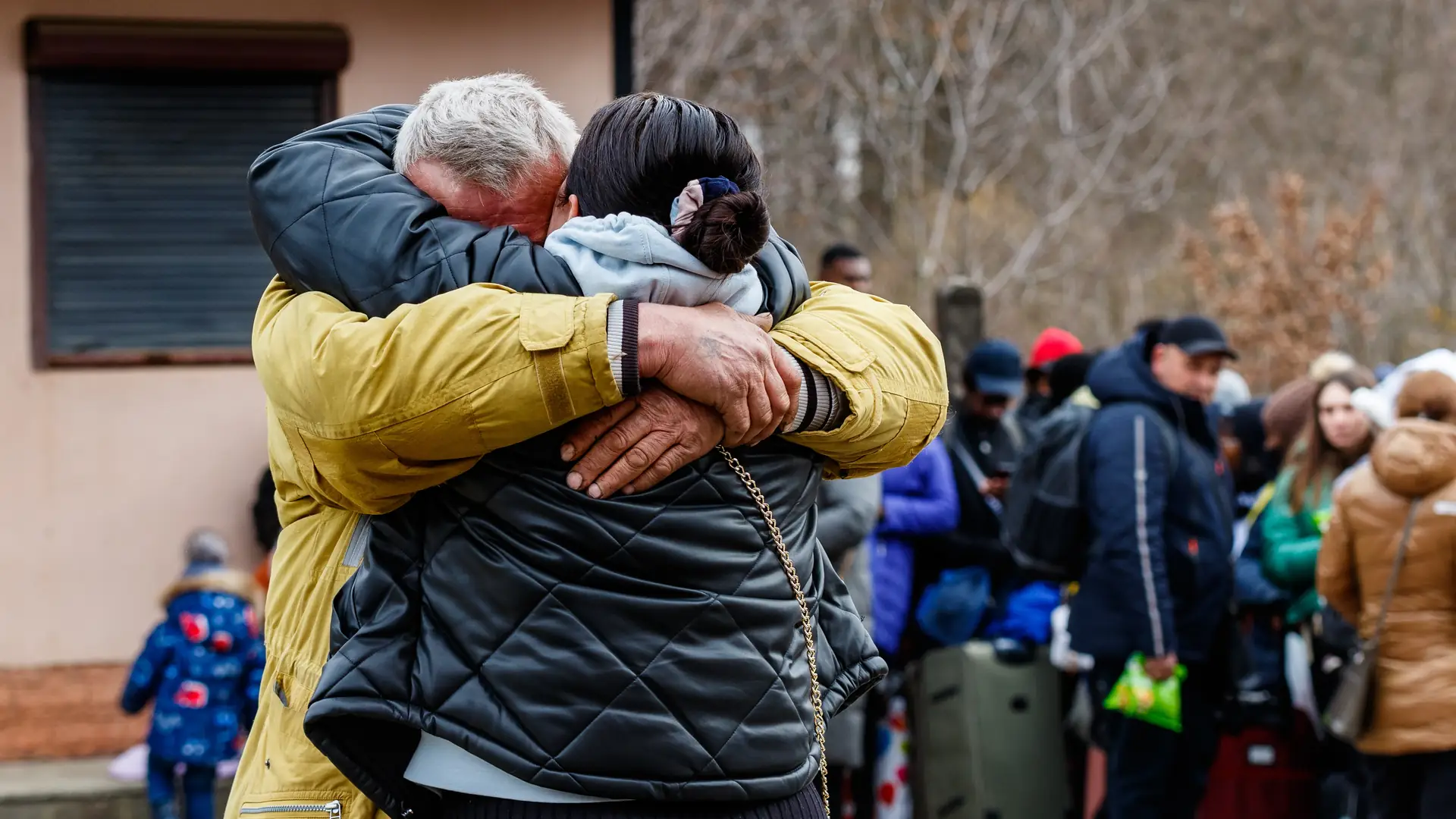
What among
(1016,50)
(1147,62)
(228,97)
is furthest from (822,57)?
(228,97)

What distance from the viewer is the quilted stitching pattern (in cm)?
211

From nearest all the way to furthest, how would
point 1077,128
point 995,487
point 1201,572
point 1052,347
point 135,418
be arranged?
1. point 1201,572
2. point 135,418
3. point 995,487
4. point 1052,347
5. point 1077,128

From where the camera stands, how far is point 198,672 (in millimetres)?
6039

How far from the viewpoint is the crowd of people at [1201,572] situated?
17.4 ft

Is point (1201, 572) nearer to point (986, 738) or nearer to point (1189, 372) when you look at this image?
point (1189, 372)

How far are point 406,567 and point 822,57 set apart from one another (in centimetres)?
1533

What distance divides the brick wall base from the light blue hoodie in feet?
16.9

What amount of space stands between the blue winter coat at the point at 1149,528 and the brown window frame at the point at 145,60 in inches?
132

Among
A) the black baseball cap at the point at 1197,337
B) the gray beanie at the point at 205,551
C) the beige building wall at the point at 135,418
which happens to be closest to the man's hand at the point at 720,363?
the black baseball cap at the point at 1197,337

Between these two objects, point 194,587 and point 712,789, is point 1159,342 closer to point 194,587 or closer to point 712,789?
point 194,587

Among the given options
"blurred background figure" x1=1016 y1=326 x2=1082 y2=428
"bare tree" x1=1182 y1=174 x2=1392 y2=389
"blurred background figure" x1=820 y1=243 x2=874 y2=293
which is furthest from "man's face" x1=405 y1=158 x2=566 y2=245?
"bare tree" x1=1182 y1=174 x2=1392 y2=389

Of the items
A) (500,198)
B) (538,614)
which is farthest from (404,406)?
(500,198)

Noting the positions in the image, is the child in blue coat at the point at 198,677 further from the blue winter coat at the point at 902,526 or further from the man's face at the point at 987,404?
the man's face at the point at 987,404

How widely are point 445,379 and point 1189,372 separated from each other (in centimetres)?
457
